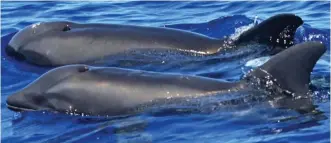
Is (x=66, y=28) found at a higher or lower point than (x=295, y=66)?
higher

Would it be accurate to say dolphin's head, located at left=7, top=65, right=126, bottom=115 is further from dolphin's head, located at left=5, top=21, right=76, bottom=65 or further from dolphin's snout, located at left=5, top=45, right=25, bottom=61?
dolphin's snout, located at left=5, top=45, right=25, bottom=61

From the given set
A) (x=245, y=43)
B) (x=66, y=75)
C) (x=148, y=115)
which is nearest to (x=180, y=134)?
(x=148, y=115)

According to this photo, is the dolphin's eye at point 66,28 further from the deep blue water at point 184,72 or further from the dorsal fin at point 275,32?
the dorsal fin at point 275,32

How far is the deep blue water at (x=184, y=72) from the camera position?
999 cm

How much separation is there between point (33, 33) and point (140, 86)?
4.41 meters

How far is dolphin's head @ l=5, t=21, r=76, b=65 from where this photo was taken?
1484 centimetres

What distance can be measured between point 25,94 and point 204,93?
2733mm

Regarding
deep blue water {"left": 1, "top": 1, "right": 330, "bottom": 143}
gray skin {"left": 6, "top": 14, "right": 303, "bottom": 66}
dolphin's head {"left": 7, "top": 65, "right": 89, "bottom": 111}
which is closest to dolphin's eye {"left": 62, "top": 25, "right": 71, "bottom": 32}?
gray skin {"left": 6, "top": 14, "right": 303, "bottom": 66}

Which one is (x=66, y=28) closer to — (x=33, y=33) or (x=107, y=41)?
(x=33, y=33)

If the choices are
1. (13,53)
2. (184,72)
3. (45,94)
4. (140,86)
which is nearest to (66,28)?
(13,53)

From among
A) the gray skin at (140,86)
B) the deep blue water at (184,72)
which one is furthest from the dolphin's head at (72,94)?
the deep blue water at (184,72)

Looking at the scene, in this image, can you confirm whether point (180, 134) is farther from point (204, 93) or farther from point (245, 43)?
point (245, 43)

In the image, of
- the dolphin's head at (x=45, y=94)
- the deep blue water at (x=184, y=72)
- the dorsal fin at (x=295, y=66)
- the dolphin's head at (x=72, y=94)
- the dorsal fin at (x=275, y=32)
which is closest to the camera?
the deep blue water at (x=184, y=72)

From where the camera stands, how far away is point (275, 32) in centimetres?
1410
